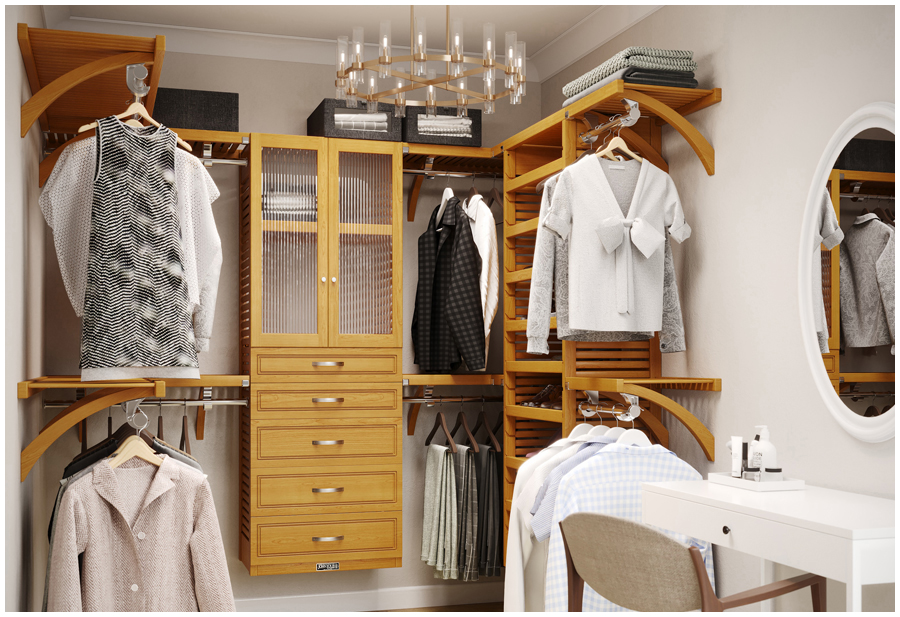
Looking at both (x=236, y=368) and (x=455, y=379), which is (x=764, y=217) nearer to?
(x=455, y=379)

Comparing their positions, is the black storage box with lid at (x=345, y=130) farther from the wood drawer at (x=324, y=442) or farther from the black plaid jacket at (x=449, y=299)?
the wood drawer at (x=324, y=442)

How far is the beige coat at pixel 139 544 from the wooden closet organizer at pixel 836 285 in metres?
1.95

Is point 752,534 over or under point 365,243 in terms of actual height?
under

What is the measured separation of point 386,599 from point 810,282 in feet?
8.60

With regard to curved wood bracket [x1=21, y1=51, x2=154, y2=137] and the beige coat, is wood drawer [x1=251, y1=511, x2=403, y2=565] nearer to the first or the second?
the beige coat

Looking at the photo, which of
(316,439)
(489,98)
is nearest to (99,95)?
(489,98)

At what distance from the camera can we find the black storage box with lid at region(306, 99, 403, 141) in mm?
3660

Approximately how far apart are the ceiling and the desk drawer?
2.27 meters

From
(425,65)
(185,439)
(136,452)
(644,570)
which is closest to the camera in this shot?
(644,570)

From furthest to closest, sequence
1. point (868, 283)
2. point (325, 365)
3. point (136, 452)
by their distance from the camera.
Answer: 1. point (325, 365)
2. point (136, 452)
3. point (868, 283)

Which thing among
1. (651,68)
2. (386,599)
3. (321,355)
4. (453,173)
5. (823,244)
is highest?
(651,68)

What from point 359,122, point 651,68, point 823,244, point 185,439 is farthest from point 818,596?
point 359,122

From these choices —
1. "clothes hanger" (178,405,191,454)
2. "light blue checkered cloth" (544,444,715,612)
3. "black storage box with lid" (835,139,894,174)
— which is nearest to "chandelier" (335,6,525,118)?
"black storage box with lid" (835,139,894,174)

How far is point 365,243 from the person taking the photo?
3.69 metres
